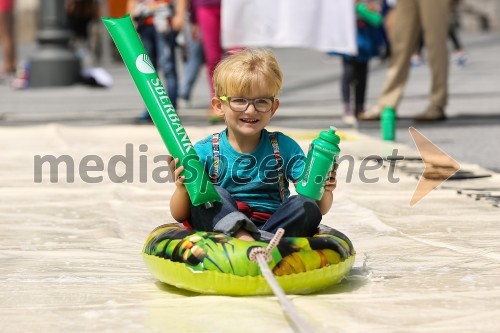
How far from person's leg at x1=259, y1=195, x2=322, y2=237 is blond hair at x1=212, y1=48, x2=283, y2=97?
427 millimetres

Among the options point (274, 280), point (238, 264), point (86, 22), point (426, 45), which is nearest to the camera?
point (274, 280)

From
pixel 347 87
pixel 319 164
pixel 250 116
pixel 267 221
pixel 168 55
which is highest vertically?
pixel 250 116

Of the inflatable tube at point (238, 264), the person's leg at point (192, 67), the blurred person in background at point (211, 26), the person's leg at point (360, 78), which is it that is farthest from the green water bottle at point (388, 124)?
the inflatable tube at point (238, 264)

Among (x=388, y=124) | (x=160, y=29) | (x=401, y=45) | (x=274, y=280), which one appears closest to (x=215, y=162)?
(x=274, y=280)

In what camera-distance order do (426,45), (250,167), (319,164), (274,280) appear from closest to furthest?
(274,280)
(319,164)
(250,167)
(426,45)

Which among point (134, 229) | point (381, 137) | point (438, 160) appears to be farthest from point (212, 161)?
point (381, 137)

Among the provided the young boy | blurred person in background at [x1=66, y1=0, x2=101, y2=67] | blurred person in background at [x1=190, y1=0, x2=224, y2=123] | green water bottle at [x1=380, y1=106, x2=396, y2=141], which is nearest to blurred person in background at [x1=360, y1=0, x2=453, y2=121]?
green water bottle at [x1=380, y1=106, x2=396, y2=141]

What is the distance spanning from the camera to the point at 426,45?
33.3 feet

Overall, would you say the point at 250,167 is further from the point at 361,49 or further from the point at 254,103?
the point at 361,49

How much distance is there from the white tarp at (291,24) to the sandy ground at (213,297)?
8.46ft

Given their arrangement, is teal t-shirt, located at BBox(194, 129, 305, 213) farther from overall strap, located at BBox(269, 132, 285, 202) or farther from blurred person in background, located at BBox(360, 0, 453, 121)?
blurred person in background, located at BBox(360, 0, 453, 121)

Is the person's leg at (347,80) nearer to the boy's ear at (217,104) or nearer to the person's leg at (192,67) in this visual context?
the person's leg at (192,67)

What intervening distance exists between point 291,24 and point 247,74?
5849mm

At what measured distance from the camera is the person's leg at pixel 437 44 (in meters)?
9.93
